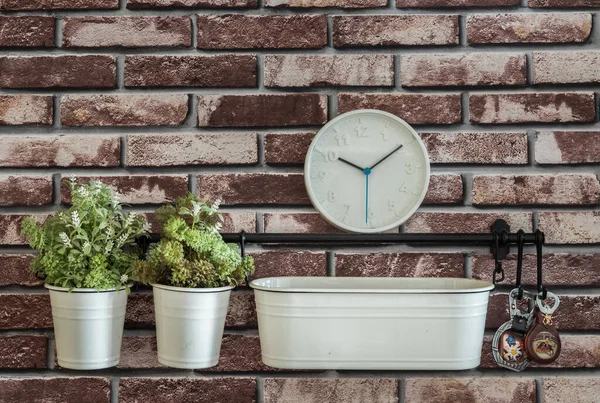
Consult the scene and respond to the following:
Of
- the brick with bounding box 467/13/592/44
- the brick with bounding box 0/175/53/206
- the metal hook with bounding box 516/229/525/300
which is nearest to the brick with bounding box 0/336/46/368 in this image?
the brick with bounding box 0/175/53/206

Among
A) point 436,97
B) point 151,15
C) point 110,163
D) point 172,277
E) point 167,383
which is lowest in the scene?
point 167,383

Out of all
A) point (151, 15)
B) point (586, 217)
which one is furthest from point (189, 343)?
point (586, 217)

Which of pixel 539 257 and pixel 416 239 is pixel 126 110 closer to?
pixel 416 239

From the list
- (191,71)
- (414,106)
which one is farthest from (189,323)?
(414,106)

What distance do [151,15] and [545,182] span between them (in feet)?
→ 2.92

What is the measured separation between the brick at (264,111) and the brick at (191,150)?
0.10ft

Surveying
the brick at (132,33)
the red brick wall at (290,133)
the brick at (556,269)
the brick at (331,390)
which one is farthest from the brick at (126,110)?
the brick at (556,269)

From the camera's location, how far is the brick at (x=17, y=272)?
4.28 feet

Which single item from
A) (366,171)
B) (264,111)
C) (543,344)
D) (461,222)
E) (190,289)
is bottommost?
(543,344)

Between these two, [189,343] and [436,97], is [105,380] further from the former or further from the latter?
[436,97]

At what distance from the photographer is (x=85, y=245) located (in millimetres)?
1143

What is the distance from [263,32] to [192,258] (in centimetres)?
50

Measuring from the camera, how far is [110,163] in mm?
1326

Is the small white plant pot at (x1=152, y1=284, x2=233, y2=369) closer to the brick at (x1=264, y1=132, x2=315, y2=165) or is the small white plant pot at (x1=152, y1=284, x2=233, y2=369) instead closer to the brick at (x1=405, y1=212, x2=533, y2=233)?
the brick at (x1=264, y1=132, x2=315, y2=165)
